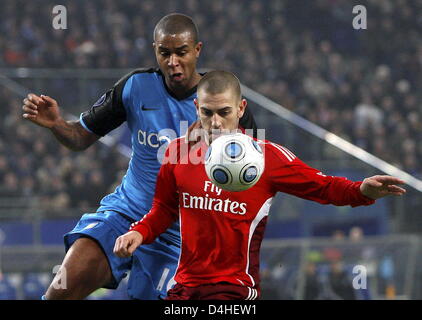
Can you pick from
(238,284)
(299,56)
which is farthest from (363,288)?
(299,56)

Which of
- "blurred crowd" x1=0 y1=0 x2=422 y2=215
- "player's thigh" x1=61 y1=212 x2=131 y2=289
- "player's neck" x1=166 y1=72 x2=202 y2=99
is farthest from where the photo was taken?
"blurred crowd" x1=0 y1=0 x2=422 y2=215

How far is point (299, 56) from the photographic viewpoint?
14969mm

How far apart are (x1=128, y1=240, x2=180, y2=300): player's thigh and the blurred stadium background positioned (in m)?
3.66

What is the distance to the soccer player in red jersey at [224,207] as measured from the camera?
14.0 ft

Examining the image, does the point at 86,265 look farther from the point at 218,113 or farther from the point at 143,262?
the point at 218,113

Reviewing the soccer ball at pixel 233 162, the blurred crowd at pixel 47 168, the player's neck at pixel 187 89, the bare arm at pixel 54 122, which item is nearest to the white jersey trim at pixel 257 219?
the soccer ball at pixel 233 162

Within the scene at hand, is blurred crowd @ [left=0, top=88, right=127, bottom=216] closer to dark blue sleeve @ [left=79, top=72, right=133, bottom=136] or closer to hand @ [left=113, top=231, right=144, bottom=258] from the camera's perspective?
dark blue sleeve @ [left=79, top=72, right=133, bottom=136]

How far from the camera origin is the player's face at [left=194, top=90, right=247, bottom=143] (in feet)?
14.0

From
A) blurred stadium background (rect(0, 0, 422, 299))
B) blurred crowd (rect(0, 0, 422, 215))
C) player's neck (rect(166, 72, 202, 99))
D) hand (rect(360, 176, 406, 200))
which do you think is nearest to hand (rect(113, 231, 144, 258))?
hand (rect(360, 176, 406, 200))

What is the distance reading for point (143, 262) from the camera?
5508 mm

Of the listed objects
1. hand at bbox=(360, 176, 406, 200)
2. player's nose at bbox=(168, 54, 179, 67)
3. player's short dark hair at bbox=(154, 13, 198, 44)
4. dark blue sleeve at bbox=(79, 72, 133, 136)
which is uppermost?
player's short dark hair at bbox=(154, 13, 198, 44)

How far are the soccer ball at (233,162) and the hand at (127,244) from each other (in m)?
0.45
